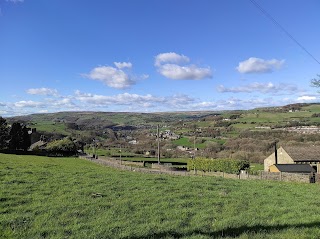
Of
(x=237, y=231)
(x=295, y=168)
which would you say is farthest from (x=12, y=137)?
(x=237, y=231)

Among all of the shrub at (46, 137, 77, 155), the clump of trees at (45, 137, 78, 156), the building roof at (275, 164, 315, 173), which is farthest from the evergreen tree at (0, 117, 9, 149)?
the building roof at (275, 164, 315, 173)

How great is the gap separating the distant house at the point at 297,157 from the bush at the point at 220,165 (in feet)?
23.1

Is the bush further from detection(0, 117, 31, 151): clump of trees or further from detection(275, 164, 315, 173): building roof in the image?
detection(0, 117, 31, 151): clump of trees

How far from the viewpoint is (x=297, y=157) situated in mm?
53969

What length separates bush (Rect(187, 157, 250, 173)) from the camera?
4936 centimetres

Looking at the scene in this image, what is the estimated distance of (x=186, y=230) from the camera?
8.08m

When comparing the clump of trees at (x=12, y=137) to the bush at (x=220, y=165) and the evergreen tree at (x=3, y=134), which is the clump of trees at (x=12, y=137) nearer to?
the evergreen tree at (x=3, y=134)

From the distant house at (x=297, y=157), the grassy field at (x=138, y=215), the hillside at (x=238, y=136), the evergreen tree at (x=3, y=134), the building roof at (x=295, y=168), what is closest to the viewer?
the grassy field at (x=138, y=215)

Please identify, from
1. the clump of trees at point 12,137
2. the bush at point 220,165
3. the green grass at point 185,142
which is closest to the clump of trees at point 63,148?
the clump of trees at point 12,137

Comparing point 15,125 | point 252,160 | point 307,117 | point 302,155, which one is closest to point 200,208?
Answer: point 302,155

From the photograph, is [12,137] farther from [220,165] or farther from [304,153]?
[304,153]

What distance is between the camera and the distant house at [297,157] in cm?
5316

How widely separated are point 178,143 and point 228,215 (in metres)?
99.2

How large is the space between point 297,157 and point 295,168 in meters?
3.80
